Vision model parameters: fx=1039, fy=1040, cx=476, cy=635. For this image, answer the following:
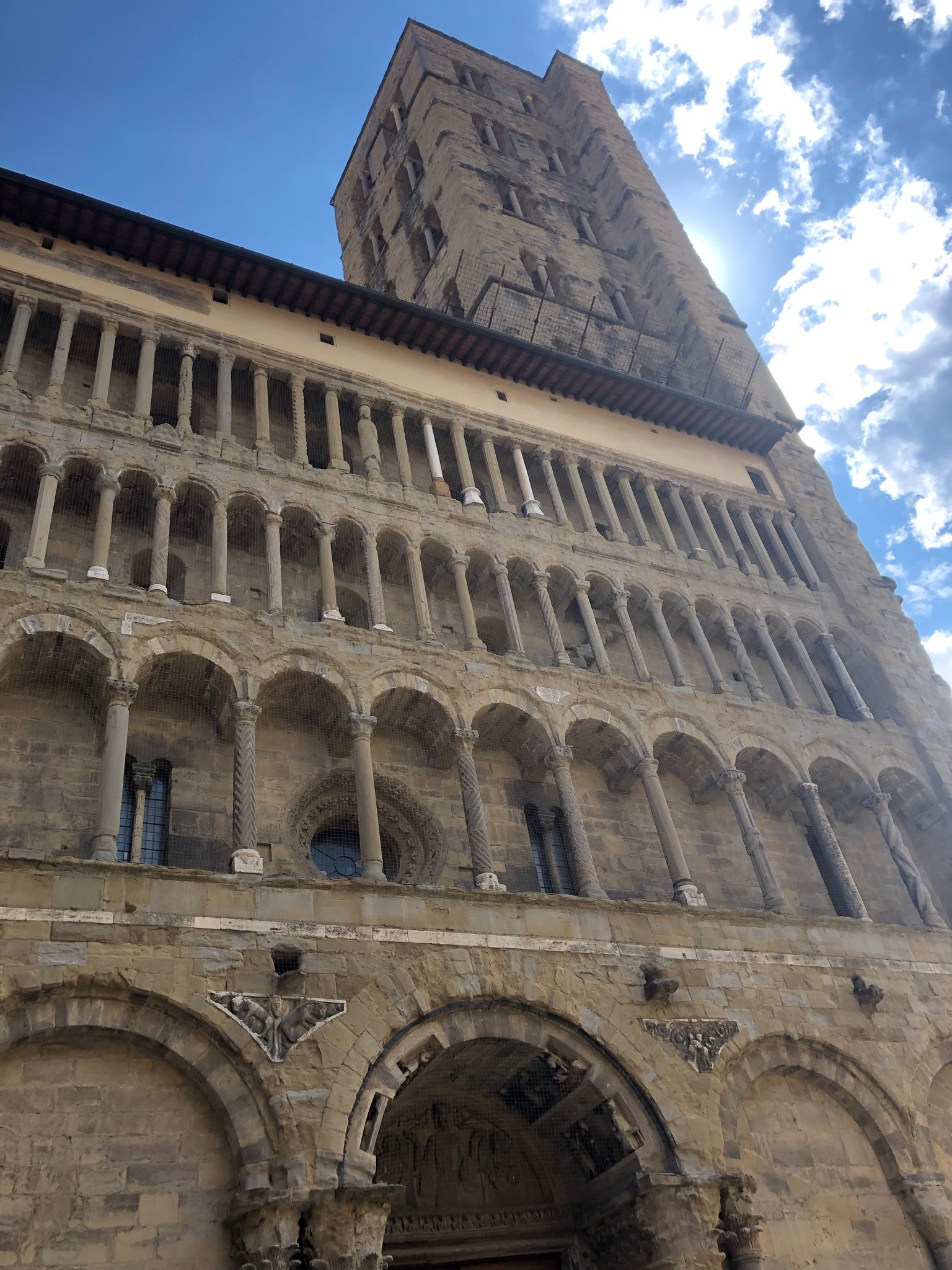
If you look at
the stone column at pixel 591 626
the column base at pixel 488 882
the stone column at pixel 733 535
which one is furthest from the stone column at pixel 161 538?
the stone column at pixel 733 535

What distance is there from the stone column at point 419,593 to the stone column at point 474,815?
5.90 ft

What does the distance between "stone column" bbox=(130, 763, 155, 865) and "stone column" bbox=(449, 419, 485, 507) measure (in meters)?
7.78

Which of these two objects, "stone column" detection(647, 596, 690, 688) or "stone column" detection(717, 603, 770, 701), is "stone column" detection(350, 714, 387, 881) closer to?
"stone column" detection(647, 596, 690, 688)

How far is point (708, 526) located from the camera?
70.9 feet

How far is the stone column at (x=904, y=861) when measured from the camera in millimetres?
16797

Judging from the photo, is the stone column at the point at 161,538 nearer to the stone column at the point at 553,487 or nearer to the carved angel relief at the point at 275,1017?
the carved angel relief at the point at 275,1017

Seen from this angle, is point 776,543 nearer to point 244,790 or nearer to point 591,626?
point 591,626

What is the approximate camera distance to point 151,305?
18562 millimetres

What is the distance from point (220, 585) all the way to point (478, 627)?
5.14 m

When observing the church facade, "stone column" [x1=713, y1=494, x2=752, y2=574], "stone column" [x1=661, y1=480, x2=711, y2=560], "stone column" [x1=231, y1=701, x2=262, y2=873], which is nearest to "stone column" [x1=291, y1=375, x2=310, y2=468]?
the church facade

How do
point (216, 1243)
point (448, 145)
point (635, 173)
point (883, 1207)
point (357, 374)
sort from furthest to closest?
point (635, 173)
point (448, 145)
point (357, 374)
point (883, 1207)
point (216, 1243)

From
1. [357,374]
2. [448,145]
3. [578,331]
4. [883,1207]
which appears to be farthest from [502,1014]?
[448,145]

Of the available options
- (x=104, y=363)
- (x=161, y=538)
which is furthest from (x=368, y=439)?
(x=161, y=538)

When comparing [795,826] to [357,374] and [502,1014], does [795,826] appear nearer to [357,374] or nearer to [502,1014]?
[502,1014]
